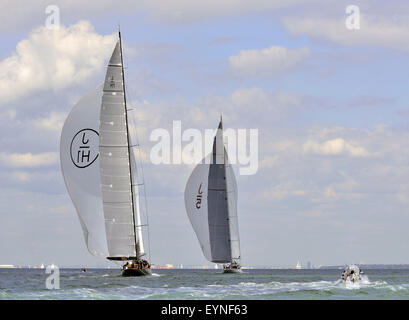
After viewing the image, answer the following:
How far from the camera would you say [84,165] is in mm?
65438

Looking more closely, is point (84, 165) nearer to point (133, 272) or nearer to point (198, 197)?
point (133, 272)

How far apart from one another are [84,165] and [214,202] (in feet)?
82.6

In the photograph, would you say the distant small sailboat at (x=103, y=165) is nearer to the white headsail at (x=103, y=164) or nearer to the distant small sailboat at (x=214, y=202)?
the white headsail at (x=103, y=164)

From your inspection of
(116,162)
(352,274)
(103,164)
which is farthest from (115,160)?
(352,274)

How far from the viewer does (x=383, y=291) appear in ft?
169

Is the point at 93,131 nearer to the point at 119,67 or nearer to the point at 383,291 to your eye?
the point at 119,67

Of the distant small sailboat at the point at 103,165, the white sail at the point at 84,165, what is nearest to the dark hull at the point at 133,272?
the distant small sailboat at the point at 103,165

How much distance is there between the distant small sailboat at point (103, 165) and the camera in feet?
212

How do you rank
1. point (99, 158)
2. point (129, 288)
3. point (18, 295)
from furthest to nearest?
point (99, 158) < point (129, 288) < point (18, 295)

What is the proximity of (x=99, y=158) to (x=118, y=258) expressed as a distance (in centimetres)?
916

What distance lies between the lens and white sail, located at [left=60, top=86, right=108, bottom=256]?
2566 inches

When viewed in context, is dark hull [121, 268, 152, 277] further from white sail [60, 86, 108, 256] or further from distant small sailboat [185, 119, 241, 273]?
distant small sailboat [185, 119, 241, 273]

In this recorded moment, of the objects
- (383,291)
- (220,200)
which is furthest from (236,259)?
(383,291)
